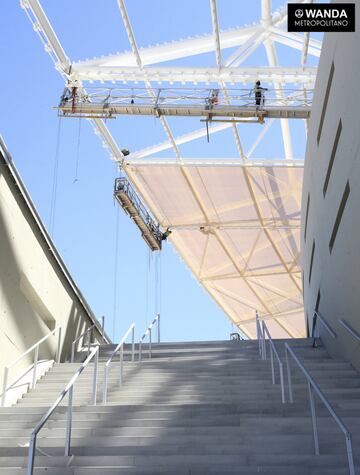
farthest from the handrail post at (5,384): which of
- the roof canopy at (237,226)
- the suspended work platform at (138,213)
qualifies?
the suspended work platform at (138,213)

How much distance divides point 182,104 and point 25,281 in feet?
25.7

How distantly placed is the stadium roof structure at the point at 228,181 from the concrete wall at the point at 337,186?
4658mm

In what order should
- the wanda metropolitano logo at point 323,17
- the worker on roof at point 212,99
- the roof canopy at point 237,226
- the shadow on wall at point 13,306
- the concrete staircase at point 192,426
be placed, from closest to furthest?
the concrete staircase at point 192,426 → the wanda metropolitano logo at point 323,17 → the shadow on wall at point 13,306 → the worker on roof at point 212,99 → the roof canopy at point 237,226

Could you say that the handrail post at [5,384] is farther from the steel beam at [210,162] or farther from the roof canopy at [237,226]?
the roof canopy at [237,226]

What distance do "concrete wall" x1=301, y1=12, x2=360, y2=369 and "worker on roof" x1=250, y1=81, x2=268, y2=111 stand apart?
4270 millimetres

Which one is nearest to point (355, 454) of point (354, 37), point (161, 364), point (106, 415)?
point (106, 415)

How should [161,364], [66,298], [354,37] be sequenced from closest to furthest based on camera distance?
[354,37] < [161,364] < [66,298]

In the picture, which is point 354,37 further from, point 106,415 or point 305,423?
point 106,415

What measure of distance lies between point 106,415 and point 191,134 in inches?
537

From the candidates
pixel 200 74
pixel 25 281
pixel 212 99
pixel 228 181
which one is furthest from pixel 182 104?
pixel 25 281

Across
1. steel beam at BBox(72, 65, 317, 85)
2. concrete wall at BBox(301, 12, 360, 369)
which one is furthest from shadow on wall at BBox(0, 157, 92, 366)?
steel beam at BBox(72, 65, 317, 85)

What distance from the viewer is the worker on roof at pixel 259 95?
16.2 meters

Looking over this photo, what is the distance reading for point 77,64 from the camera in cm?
1591

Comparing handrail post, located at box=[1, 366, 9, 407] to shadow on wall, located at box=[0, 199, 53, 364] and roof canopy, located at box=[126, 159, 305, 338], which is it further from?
roof canopy, located at box=[126, 159, 305, 338]
